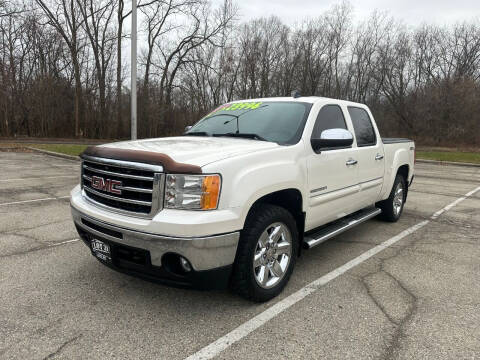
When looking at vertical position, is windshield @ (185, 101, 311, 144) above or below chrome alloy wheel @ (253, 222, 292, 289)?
above

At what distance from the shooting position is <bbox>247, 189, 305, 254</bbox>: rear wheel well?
322 cm

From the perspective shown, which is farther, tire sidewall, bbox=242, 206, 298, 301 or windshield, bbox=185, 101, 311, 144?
windshield, bbox=185, 101, 311, 144

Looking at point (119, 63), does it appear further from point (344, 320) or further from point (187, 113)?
point (344, 320)

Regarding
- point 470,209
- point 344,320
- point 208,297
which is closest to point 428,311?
point 344,320

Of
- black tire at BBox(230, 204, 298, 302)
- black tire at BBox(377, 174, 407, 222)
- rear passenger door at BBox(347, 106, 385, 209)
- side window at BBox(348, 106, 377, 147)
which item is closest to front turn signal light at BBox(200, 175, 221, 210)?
black tire at BBox(230, 204, 298, 302)

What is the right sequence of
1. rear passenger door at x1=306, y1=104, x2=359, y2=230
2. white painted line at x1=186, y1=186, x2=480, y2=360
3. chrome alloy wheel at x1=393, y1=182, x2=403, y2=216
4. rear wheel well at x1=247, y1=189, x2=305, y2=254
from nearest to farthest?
white painted line at x1=186, y1=186, x2=480, y2=360 < rear wheel well at x1=247, y1=189, x2=305, y2=254 < rear passenger door at x1=306, y1=104, x2=359, y2=230 < chrome alloy wheel at x1=393, y1=182, x2=403, y2=216

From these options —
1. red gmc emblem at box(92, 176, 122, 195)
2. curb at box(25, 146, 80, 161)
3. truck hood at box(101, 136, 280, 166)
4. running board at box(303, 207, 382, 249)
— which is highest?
truck hood at box(101, 136, 280, 166)

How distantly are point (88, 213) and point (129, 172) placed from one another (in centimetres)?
60

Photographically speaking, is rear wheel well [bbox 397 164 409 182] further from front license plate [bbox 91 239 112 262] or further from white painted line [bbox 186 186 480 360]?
front license plate [bbox 91 239 112 262]

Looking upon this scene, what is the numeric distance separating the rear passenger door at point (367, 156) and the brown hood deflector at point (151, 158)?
2540mm

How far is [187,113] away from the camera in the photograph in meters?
37.0

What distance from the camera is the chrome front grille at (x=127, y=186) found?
2619mm

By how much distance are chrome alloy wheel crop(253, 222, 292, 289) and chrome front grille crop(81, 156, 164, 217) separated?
37.1 inches

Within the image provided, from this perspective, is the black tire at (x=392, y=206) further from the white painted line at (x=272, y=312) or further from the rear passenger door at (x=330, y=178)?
the rear passenger door at (x=330, y=178)
